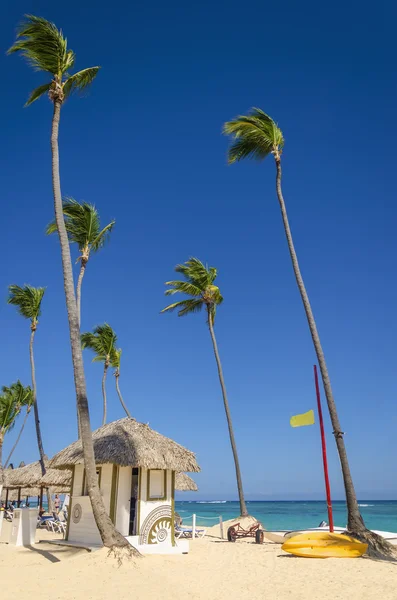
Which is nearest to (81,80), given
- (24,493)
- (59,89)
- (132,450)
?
(59,89)

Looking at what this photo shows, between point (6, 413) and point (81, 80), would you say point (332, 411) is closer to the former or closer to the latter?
point (81, 80)

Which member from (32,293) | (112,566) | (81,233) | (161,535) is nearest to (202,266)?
(81,233)

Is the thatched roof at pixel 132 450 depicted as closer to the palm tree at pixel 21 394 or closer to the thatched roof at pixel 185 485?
the thatched roof at pixel 185 485

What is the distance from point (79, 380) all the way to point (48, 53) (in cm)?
875

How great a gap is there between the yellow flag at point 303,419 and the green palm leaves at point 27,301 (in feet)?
59.1

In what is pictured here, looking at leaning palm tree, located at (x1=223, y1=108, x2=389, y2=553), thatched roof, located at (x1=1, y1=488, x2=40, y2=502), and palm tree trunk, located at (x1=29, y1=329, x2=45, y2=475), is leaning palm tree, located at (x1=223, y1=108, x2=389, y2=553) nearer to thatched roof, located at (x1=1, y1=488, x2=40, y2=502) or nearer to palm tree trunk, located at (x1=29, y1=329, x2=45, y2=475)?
palm tree trunk, located at (x1=29, y1=329, x2=45, y2=475)

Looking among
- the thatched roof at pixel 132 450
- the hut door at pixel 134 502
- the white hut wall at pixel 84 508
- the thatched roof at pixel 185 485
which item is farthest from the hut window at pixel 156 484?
the thatched roof at pixel 185 485

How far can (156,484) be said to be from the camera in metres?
12.8

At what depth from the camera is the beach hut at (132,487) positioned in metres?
12.0

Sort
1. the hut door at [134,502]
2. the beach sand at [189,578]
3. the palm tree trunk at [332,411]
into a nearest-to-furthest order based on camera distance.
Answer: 1. the beach sand at [189,578]
2. the palm tree trunk at [332,411]
3. the hut door at [134,502]

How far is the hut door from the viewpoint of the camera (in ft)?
40.6

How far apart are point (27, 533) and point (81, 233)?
968 cm

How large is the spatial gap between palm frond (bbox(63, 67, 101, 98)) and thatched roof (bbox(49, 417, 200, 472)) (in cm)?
974

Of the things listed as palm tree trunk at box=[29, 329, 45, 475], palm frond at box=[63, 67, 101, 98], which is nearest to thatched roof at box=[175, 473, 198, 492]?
palm tree trunk at box=[29, 329, 45, 475]
